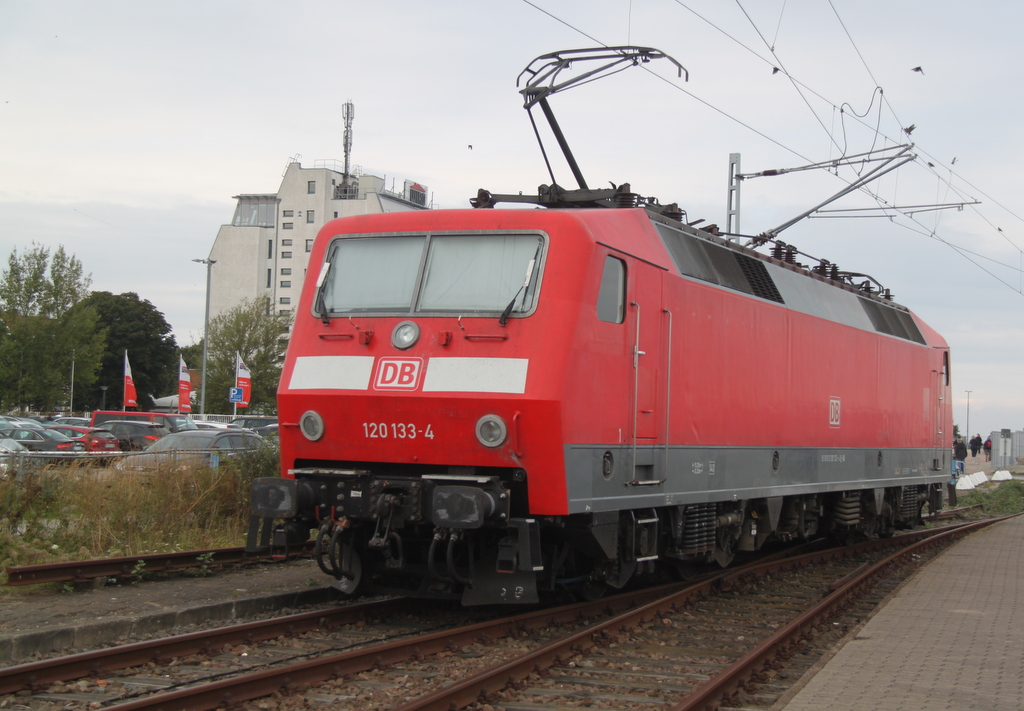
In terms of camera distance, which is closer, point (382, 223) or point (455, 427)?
point (455, 427)

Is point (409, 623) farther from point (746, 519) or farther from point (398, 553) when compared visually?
point (746, 519)

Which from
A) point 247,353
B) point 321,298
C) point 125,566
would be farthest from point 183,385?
point 321,298

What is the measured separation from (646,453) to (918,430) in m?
9.72

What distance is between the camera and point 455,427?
25.7 ft

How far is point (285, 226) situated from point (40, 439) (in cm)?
5929

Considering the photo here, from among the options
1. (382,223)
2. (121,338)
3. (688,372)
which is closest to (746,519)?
(688,372)

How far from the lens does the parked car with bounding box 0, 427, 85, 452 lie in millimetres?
25977

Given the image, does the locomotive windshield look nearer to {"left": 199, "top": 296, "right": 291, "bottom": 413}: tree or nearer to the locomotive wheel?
the locomotive wheel

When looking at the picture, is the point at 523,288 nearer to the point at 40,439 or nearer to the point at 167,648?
the point at 167,648

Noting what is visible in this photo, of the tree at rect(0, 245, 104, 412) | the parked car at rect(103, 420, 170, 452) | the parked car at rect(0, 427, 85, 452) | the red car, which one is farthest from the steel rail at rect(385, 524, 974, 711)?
the tree at rect(0, 245, 104, 412)

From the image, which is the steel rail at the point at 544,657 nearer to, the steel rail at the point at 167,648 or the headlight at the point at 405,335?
the steel rail at the point at 167,648

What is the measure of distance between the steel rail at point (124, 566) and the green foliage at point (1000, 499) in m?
21.2

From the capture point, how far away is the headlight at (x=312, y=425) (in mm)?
8398

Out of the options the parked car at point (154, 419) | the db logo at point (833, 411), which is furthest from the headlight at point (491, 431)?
the parked car at point (154, 419)
